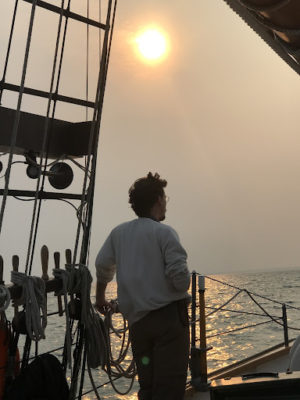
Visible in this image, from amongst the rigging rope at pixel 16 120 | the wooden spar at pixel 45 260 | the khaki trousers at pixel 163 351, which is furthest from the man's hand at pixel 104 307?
the rigging rope at pixel 16 120

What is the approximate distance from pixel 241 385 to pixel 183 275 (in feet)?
2.22

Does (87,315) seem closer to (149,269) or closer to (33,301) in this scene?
(33,301)

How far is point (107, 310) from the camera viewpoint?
2730 millimetres

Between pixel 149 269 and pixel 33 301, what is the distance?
2.19ft

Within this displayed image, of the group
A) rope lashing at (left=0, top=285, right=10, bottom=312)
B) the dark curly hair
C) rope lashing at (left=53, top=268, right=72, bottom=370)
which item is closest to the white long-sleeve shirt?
the dark curly hair

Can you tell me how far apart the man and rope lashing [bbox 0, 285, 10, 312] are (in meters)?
0.56

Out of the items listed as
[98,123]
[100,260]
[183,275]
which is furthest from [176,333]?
[98,123]

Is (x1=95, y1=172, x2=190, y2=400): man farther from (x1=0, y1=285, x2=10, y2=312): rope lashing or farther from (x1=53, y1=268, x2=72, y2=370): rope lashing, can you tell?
(x1=0, y1=285, x2=10, y2=312): rope lashing

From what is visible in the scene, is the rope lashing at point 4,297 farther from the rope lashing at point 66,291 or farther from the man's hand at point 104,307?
the man's hand at point 104,307

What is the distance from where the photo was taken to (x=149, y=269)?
7.13 ft

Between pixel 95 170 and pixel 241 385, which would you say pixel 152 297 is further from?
pixel 95 170

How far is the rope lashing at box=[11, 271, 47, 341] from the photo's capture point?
2.30m

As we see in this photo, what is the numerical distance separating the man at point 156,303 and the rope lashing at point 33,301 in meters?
0.45

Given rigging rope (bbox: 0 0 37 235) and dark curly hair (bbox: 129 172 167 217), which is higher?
rigging rope (bbox: 0 0 37 235)
